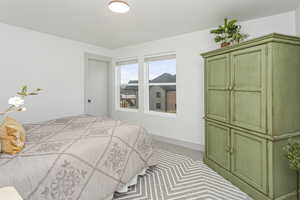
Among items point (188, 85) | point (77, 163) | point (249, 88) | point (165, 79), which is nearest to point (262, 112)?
point (249, 88)

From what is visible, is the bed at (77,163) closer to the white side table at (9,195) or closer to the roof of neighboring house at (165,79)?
the white side table at (9,195)

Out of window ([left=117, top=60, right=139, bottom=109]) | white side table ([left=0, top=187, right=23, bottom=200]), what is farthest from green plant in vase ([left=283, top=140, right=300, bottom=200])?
window ([left=117, top=60, right=139, bottom=109])

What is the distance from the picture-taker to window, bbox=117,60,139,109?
4279mm

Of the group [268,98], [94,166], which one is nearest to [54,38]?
[94,166]

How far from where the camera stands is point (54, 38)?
10.7ft

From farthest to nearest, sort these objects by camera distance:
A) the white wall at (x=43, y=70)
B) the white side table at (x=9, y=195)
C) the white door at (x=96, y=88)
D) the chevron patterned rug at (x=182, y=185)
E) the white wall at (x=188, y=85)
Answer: the white door at (x=96, y=88)
the white wall at (x=188, y=85)
the white wall at (x=43, y=70)
the chevron patterned rug at (x=182, y=185)
the white side table at (x=9, y=195)

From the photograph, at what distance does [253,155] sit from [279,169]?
9.4 inches

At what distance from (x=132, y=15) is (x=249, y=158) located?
2574mm

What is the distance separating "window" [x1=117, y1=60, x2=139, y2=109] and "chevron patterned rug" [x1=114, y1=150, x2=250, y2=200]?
2.27m

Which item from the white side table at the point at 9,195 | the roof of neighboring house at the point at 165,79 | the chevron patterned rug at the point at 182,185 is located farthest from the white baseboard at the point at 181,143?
the white side table at the point at 9,195

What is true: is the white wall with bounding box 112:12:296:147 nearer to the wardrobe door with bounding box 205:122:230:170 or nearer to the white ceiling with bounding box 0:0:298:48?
the white ceiling with bounding box 0:0:298:48

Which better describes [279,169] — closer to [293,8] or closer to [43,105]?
[293,8]

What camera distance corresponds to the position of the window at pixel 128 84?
14.0ft

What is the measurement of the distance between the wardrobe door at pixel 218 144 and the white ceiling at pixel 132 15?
1.70 metres
